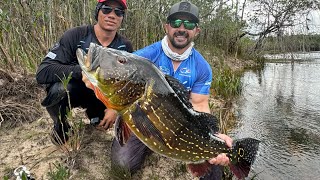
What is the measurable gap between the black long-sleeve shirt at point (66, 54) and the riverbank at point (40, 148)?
55 cm

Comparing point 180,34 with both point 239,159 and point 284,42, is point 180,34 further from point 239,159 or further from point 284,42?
point 284,42

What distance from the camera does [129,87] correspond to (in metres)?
2.19

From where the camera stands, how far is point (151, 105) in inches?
88.6

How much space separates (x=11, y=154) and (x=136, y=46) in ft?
14.4

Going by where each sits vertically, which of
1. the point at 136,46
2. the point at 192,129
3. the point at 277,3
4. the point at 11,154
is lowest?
the point at 11,154

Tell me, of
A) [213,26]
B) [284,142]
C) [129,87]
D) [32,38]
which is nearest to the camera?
[129,87]

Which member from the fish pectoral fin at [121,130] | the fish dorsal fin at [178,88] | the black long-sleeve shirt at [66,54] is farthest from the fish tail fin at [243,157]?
the black long-sleeve shirt at [66,54]

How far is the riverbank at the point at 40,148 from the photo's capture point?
3.17 m

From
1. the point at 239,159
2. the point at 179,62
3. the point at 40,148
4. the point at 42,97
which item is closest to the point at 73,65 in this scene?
the point at 40,148

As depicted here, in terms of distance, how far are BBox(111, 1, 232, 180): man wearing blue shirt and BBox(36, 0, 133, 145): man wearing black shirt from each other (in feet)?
1.24

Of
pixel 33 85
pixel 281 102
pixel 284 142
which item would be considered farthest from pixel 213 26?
pixel 33 85

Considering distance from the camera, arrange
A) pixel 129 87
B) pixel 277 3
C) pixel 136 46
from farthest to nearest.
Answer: pixel 277 3
pixel 136 46
pixel 129 87

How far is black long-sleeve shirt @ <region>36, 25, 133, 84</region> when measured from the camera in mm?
3131

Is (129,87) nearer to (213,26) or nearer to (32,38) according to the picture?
(32,38)
